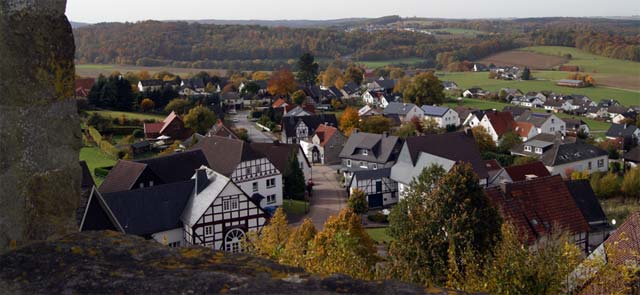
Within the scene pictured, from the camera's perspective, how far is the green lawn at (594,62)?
116438 millimetres

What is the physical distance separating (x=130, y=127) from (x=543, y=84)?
7708cm

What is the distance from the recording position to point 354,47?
17250cm

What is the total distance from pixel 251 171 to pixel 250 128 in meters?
31.2

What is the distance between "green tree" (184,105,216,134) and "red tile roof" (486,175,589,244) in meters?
37.0

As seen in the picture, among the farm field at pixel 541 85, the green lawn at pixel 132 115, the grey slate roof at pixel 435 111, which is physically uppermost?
the green lawn at pixel 132 115

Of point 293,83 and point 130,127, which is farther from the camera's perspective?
point 293,83

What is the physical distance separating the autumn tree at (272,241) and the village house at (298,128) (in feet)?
122

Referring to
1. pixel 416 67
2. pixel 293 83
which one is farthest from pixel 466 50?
pixel 293 83

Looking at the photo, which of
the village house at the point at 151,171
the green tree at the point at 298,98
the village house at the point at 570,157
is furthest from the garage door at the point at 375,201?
the green tree at the point at 298,98

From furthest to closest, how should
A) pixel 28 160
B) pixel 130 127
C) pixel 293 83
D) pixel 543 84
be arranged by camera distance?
pixel 543 84 < pixel 293 83 < pixel 130 127 < pixel 28 160

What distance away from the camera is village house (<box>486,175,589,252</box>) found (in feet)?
75.8

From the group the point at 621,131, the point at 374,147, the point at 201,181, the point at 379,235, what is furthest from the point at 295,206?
the point at 621,131

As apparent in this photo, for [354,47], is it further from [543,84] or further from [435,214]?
[435,214]

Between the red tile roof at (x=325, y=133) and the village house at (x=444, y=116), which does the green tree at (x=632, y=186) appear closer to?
the red tile roof at (x=325, y=133)
